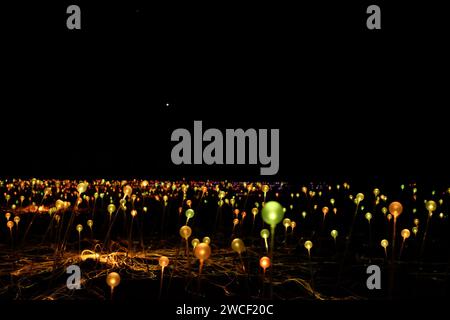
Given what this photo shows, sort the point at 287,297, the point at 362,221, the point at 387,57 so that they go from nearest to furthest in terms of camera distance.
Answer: the point at 287,297, the point at 362,221, the point at 387,57

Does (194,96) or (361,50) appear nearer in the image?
(361,50)

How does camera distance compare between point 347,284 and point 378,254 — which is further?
point 378,254

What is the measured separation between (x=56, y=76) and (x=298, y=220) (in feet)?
28.6

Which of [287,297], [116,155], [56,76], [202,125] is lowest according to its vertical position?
[287,297]

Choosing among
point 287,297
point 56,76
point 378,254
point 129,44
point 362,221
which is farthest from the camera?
point 56,76

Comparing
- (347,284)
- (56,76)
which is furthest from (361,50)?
(56,76)

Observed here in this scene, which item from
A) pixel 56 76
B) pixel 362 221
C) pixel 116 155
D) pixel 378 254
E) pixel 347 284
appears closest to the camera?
pixel 347 284

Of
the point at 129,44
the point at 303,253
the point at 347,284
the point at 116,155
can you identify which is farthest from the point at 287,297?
the point at 116,155

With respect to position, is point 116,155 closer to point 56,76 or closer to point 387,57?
point 56,76

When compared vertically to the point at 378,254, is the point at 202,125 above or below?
above

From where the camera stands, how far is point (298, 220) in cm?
659

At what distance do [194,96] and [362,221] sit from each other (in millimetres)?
8767

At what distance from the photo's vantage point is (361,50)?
29.5ft

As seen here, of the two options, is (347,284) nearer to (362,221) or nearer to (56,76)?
(362,221)
